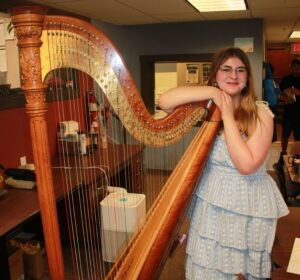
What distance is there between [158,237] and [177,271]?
153 centimetres

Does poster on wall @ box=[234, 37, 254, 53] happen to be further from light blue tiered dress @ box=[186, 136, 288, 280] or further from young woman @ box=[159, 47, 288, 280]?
light blue tiered dress @ box=[186, 136, 288, 280]


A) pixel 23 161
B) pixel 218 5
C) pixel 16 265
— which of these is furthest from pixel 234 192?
pixel 218 5

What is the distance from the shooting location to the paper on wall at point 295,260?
120 cm

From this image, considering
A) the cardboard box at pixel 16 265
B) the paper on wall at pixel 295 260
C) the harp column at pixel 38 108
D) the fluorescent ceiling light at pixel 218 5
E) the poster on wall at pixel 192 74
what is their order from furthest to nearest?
the poster on wall at pixel 192 74 → the fluorescent ceiling light at pixel 218 5 → the cardboard box at pixel 16 265 → the paper on wall at pixel 295 260 → the harp column at pixel 38 108

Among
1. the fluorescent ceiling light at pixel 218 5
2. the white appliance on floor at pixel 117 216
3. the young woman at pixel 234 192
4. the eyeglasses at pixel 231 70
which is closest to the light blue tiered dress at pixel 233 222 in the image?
the young woman at pixel 234 192

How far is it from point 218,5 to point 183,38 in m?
1.28

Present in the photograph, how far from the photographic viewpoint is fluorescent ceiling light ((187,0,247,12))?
3.32 metres

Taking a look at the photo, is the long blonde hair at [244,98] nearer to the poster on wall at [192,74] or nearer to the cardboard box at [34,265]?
the cardboard box at [34,265]

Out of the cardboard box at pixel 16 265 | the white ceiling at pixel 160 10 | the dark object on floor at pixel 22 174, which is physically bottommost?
the cardboard box at pixel 16 265

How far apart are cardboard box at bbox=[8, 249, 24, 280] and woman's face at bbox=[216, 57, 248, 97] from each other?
1827mm

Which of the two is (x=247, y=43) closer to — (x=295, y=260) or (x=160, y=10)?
(x=160, y=10)

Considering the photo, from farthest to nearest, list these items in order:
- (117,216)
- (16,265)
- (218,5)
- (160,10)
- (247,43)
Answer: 1. (247,43)
2. (160,10)
3. (218,5)
4. (117,216)
5. (16,265)

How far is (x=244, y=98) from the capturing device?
1.42 m

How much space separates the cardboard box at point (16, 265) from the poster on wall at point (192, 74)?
414cm
